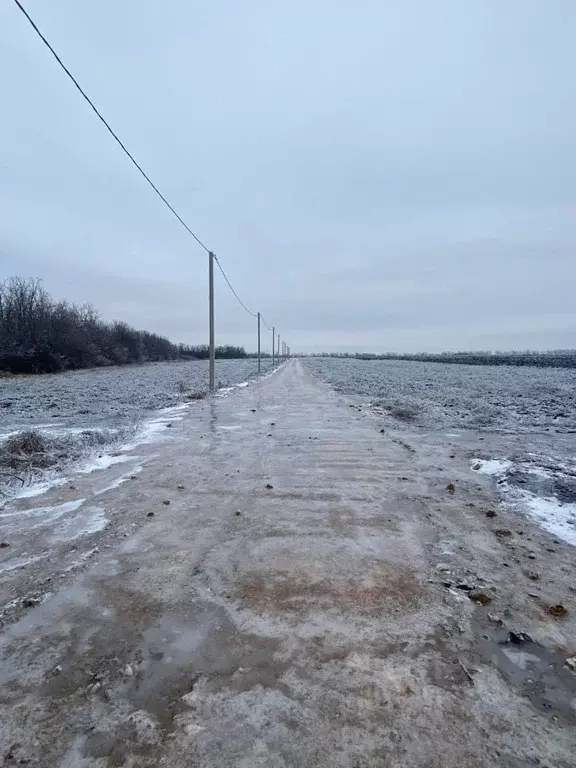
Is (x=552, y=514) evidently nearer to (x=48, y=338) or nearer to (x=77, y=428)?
(x=77, y=428)

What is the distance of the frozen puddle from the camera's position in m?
4.83

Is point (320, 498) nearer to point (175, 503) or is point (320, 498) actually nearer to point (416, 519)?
point (416, 519)

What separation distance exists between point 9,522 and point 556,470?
7480 millimetres

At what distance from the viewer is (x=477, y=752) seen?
1.98m

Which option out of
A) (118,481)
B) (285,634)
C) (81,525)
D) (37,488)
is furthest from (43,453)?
(285,634)

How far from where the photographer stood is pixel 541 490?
5902mm

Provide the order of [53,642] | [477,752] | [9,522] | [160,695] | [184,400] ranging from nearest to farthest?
[477,752] → [160,695] → [53,642] → [9,522] → [184,400]

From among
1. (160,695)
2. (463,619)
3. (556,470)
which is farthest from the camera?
(556,470)

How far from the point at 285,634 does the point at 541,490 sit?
4599 millimetres

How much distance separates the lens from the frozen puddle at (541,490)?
4.83m

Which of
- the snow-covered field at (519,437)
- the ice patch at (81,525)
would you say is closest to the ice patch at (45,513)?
the ice patch at (81,525)

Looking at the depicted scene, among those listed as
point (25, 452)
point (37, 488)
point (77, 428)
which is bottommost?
point (77, 428)

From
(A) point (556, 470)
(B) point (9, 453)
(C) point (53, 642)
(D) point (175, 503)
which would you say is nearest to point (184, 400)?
(B) point (9, 453)

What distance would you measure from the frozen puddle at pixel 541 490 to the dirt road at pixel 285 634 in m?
0.28
